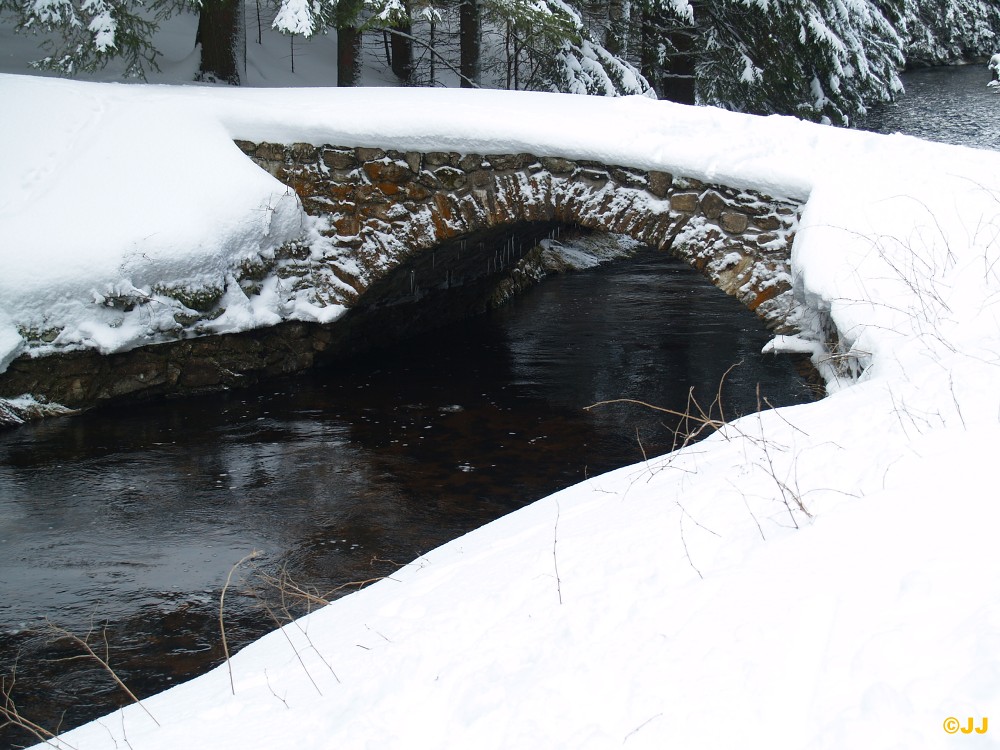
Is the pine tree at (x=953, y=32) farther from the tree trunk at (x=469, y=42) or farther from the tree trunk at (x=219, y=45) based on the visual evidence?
the tree trunk at (x=219, y=45)

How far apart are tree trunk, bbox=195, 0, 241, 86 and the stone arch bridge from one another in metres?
3.61

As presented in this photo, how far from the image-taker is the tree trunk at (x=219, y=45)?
10805mm

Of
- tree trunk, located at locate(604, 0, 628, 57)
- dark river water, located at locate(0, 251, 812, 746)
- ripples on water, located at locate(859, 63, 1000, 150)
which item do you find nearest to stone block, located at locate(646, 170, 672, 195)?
dark river water, located at locate(0, 251, 812, 746)

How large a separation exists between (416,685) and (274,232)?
626 centimetres

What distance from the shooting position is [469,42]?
12.4 metres

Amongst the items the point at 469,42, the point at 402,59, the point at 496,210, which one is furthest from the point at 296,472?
the point at 402,59

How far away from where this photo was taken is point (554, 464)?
633cm

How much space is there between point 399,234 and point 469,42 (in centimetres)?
565

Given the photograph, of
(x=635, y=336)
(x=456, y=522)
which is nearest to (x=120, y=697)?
(x=456, y=522)

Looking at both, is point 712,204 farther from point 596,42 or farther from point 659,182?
point 596,42

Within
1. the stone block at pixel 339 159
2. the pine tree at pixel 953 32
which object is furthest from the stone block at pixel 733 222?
the pine tree at pixel 953 32

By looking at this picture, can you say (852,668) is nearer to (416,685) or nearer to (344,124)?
(416,685)

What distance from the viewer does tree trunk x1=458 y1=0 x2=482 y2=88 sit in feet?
39.7

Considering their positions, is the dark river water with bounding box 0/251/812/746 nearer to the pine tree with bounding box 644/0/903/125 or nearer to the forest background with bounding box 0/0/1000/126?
the forest background with bounding box 0/0/1000/126
